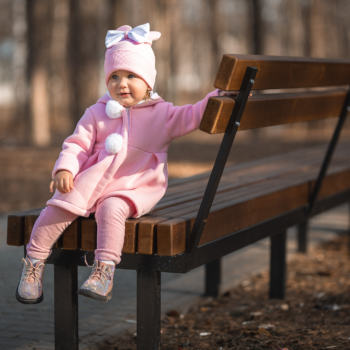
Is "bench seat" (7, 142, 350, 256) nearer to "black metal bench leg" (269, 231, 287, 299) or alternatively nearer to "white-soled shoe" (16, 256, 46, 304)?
"white-soled shoe" (16, 256, 46, 304)

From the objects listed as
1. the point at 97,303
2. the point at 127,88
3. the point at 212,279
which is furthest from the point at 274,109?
the point at 97,303

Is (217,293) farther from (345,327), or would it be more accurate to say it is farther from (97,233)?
(97,233)

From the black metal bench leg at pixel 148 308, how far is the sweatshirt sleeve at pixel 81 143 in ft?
1.96

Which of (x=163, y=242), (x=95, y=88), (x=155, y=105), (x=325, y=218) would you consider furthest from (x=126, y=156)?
(x=95, y=88)

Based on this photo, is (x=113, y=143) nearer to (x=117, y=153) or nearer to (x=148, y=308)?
(x=117, y=153)

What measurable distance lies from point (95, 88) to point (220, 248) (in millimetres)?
14953

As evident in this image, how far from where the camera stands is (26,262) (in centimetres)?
290

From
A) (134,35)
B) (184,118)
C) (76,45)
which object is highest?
(76,45)

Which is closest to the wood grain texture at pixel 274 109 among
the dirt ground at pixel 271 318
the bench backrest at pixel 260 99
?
the bench backrest at pixel 260 99

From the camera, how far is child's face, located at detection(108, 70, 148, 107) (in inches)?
122

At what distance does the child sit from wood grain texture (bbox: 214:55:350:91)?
22 cm

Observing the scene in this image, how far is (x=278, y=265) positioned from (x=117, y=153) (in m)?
2.01

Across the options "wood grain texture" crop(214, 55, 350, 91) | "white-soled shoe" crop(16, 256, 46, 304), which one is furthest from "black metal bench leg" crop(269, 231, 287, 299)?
"white-soled shoe" crop(16, 256, 46, 304)

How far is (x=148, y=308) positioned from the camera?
2.92 m
